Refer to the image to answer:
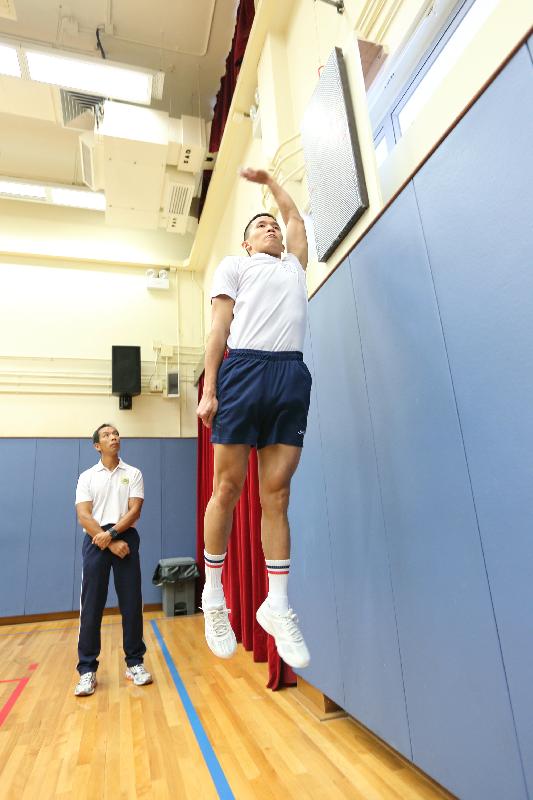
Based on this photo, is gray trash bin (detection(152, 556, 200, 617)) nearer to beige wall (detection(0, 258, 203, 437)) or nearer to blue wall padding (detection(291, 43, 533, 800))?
beige wall (detection(0, 258, 203, 437))

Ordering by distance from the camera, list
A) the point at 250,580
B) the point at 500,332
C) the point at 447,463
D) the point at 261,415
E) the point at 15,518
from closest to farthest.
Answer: the point at 500,332 → the point at 447,463 → the point at 261,415 → the point at 250,580 → the point at 15,518

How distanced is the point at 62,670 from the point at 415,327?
3460 mm

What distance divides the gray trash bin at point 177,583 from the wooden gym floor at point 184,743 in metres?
1.61

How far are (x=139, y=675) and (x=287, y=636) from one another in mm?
1966

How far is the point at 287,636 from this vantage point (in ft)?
5.00

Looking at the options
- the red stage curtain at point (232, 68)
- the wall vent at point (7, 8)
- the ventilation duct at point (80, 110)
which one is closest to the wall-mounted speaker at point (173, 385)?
the red stage curtain at point (232, 68)

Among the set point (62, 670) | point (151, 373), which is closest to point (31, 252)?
point (151, 373)

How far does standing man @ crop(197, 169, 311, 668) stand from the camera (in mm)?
1596

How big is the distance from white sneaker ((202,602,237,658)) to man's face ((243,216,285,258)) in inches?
53.0


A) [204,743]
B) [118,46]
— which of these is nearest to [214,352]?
[204,743]

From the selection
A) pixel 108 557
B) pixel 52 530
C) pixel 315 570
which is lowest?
pixel 315 570

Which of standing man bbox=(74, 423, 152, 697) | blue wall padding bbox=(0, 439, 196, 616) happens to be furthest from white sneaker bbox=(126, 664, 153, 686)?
blue wall padding bbox=(0, 439, 196, 616)

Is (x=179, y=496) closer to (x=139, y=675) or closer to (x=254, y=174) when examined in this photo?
(x=139, y=675)

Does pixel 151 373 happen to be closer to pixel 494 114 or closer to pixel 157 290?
pixel 157 290
